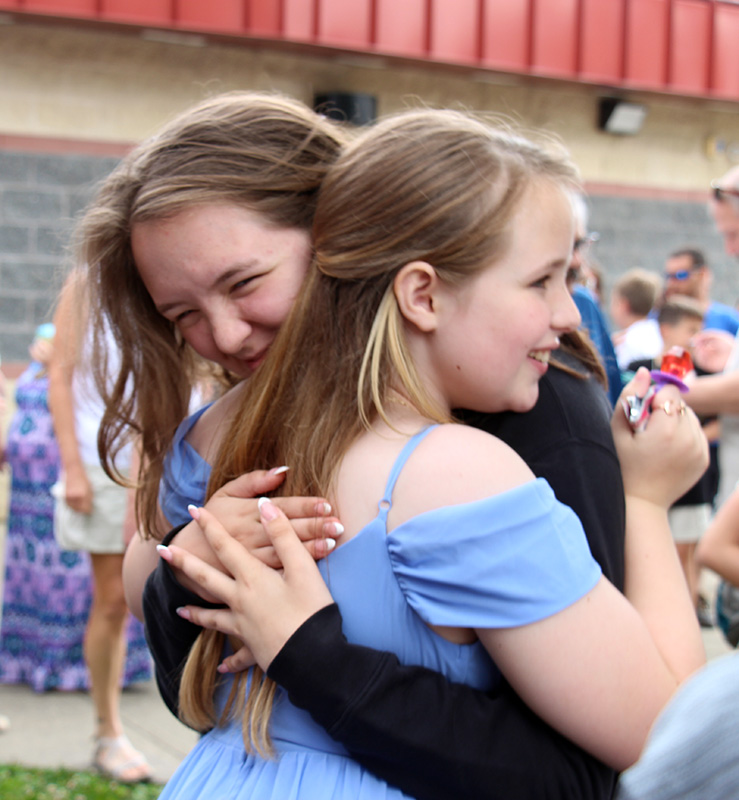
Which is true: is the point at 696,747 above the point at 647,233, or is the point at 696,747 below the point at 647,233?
above

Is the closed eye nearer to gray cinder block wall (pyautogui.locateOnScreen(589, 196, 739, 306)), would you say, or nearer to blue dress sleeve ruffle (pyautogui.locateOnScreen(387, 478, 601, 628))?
blue dress sleeve ruffle (pyautogui.locateOnScreen(387, 478, 601, 628))

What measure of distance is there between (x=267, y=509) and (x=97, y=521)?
2764mm

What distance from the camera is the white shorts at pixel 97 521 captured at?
3787 mm

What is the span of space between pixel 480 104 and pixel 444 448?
789 cm

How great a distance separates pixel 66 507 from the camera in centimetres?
389

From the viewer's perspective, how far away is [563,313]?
132 cm

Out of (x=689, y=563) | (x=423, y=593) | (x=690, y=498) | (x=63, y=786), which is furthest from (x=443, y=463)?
(x=689, y=563)

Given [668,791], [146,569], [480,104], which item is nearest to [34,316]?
[480,104]

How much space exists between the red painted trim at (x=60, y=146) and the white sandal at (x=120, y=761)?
187 inches

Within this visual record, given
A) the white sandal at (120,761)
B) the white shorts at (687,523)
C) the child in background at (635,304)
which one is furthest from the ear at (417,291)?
the child in background at (635,304)

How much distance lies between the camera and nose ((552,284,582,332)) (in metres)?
1.31

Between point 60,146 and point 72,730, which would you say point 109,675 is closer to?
point 72,730

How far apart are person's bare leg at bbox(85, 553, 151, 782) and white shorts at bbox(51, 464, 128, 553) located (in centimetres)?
17

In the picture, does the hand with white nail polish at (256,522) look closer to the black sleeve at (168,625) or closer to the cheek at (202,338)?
the black sleeve at (168,625)
